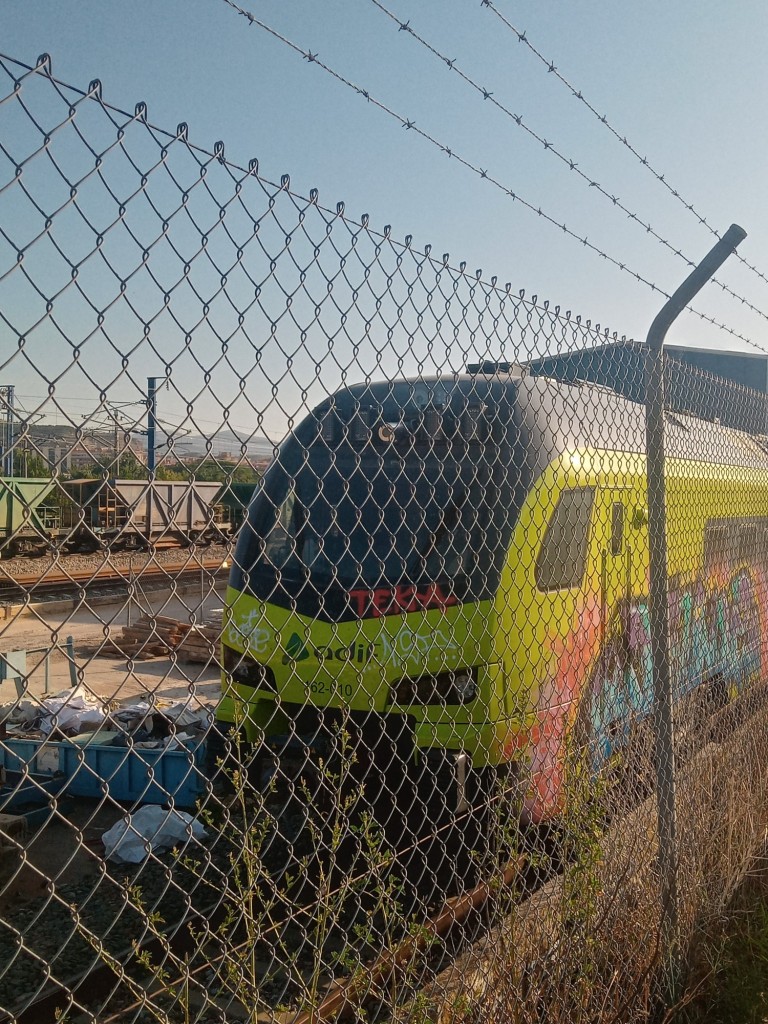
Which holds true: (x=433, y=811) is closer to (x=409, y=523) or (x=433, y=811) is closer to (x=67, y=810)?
(x=409, y=523)

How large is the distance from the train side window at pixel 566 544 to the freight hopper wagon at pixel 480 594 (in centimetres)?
1

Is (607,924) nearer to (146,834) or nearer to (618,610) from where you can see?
(618,610)

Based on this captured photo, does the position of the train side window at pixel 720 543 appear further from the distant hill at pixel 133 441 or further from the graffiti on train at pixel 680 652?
the distant hill at pixel 133 441

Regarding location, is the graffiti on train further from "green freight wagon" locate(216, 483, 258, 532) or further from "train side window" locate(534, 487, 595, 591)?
"green freight wagon" locate(216, 483, 258, 532)

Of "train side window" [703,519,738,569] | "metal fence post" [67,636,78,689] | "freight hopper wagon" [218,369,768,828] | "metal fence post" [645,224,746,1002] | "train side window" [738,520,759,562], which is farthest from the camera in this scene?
"train side window" [738,520,759,562]

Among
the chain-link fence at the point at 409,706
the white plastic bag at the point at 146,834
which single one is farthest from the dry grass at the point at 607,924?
the white plastic bag at the point at 146,834

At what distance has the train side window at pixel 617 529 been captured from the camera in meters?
5.15

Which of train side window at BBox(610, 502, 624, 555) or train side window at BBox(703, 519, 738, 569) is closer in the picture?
train side window at BBox(610, 502, 624, 555)

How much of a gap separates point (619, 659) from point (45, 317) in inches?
160

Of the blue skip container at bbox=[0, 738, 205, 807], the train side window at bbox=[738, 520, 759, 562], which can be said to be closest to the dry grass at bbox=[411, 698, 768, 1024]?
the train side window at bbox=[738, 520, 759, 562]

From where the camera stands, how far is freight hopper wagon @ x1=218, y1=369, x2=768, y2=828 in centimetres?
420

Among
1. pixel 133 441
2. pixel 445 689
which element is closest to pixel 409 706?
pixel 445 689

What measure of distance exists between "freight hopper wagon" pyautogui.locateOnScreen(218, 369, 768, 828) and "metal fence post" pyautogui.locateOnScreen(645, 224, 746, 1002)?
1.44ft

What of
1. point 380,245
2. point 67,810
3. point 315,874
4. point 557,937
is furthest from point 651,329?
point 67,810
